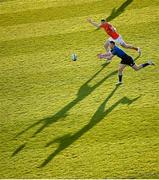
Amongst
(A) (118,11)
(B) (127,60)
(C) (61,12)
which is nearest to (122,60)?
(B) (127,60)

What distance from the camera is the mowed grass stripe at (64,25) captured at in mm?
17547

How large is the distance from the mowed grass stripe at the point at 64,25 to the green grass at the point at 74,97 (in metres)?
0.04

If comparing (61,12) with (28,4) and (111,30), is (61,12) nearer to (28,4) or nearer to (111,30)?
(28,4)

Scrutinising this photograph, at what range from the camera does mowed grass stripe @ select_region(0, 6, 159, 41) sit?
57.6 feet

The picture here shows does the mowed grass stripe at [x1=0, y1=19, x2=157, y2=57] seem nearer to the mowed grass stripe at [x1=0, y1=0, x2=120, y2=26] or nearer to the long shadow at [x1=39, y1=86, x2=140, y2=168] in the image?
the mowed grass stripe at [x1=0, y1=0, x2=120, y2=26]

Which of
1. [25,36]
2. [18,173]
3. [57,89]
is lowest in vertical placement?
[18,173]

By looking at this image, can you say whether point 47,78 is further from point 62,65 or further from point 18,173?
point 18,173

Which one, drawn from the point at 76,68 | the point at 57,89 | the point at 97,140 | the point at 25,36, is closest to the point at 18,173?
the point at 97,140

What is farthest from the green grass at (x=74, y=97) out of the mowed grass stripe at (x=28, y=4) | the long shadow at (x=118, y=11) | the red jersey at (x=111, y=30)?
the red jersey at (x=111, y=30)

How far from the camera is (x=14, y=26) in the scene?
61.6 feet

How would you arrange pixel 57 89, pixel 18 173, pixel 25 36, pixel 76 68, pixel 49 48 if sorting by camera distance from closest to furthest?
pixel 18 173 < pixel 57 89 < pixel 76 68 < pixel 49 48 < pixel 25 36

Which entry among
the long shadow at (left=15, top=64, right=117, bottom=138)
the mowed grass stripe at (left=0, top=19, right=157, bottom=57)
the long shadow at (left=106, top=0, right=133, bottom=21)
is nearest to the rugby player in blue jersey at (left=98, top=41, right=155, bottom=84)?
the long shadow at (left=15, top=64, right=117, bottom=138)

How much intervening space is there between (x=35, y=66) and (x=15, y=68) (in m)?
0.81

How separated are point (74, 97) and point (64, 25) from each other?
5383 mm
